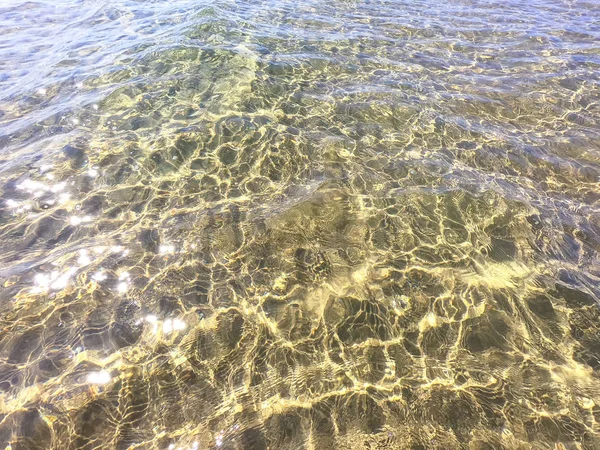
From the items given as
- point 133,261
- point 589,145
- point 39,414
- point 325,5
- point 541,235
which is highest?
point 325,5

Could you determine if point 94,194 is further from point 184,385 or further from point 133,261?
point 184,385

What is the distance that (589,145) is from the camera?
7316 mm

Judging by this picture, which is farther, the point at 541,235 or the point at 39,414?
the point at 541,235

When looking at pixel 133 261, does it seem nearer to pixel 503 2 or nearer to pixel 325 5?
pixel 325 5

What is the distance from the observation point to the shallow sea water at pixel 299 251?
376 centimetres

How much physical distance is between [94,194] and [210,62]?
6.18 metres

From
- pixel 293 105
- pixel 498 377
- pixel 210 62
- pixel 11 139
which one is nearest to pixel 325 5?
pixel 210 62

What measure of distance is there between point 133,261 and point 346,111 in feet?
20.5

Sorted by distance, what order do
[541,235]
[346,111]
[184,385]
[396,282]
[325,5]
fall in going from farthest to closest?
[325,5] → [346,111] → [541,235] → [396,282] → [184,385]

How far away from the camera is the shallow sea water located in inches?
148

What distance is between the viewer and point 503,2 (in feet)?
49.3

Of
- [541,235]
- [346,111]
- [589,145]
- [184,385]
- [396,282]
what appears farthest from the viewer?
[346,111]

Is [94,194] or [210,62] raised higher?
[210,62]

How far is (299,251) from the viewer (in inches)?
214
